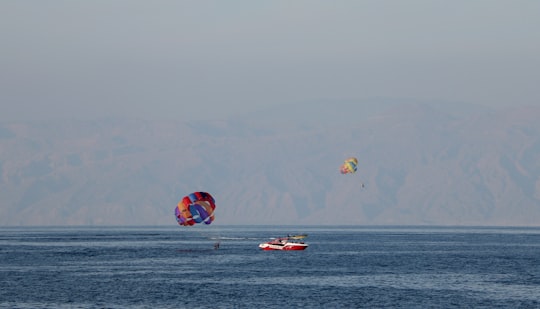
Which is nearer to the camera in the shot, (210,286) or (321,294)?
(321,294)

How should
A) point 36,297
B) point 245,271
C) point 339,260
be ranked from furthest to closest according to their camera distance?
point 339,260 → point 245,271 → point 36,297

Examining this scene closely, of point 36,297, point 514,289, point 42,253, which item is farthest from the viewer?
point 42,253

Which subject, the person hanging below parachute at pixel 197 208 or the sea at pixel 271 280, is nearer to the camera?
the sea at pixel 271 280

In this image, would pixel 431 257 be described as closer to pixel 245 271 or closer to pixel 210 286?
pixel 245 271

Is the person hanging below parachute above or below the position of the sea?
above

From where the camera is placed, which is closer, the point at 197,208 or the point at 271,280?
the point at 271,280

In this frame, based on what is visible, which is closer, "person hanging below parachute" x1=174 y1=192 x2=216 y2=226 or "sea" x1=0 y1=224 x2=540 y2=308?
"sea" x1=0 y1=224 x2=540 y2=308

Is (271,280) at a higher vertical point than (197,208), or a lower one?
lower

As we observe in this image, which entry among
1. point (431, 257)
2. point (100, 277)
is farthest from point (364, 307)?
point (431, 257)

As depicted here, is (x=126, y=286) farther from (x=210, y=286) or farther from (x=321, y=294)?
(x=321, y=294)

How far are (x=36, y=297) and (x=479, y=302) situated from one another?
38.9m

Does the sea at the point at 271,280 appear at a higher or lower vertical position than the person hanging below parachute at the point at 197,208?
lower

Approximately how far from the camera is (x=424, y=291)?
99188 mm

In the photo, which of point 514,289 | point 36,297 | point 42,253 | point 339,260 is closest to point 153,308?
point 36,297
